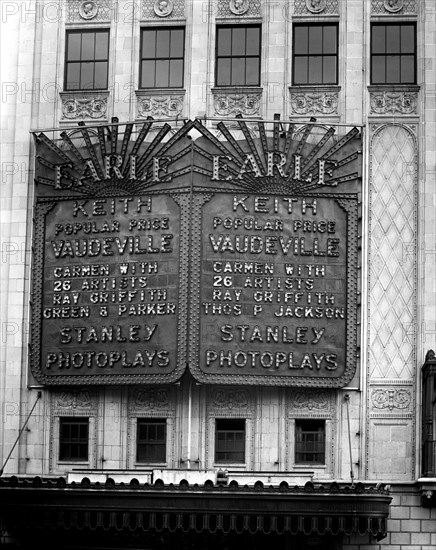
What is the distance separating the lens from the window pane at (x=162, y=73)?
4466 centimetres

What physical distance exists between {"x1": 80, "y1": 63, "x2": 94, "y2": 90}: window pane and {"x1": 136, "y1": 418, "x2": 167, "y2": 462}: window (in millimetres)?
10452

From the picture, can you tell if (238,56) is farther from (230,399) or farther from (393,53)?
(230,399)

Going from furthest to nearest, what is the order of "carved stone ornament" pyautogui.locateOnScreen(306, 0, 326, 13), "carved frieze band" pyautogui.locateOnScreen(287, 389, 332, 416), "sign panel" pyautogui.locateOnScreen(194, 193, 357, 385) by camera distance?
"carved stone ornament" pyautogui.locateOnScreen(306, 0, 326, 13), "carved frieze band" pyautogui.locateOnScreen(287, 389, 332, 416), "sign panel" pyautogui.locateOnScreen(194, 193, 357, 385)

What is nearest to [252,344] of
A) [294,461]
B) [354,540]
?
[294,461]

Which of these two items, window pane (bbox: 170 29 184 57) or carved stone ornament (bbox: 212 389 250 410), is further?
window pane (bbox: 170 29 184 57)

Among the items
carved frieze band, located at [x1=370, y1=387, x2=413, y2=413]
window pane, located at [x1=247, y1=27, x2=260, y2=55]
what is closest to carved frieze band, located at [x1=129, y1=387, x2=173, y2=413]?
carved frieze band, located at [x1=370, y1=387, x2=413, y2=413]

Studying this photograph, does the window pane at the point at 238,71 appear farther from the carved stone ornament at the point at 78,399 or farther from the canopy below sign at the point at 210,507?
the canopy below sign at the point at 210,507

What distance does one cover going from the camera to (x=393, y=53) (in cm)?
4422

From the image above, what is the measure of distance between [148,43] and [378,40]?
707 cm

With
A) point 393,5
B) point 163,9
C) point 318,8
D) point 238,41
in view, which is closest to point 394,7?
point 393,5

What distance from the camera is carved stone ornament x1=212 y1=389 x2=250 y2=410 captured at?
4272 cm

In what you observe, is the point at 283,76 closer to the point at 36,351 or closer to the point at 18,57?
the point at 18,57

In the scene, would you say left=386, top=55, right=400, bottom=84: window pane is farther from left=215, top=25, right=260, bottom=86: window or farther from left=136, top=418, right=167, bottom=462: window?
left=136, top=418, right=167, bottom=462: window

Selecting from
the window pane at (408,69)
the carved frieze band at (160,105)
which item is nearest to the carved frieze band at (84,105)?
the carved frieze band at (160,105)
